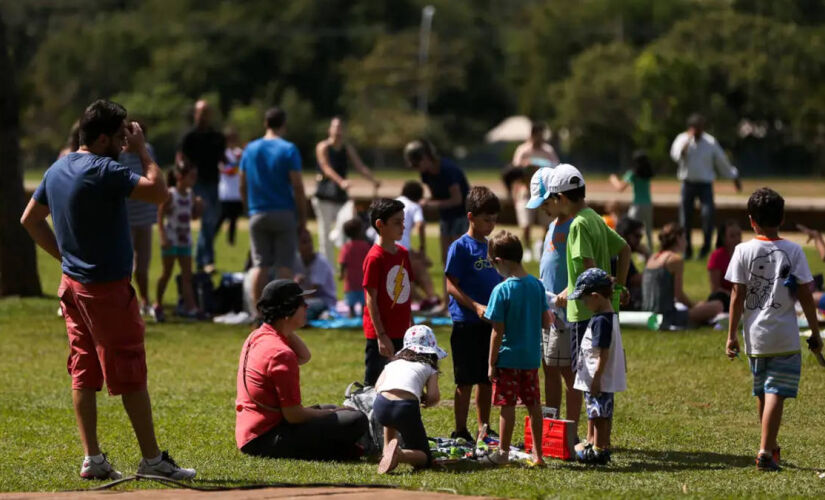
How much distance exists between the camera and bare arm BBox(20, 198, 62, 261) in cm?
771

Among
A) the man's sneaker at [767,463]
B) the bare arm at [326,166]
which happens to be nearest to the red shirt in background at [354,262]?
the bare arm at [326,166]

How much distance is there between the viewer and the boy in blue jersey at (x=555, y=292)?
867 centimetres

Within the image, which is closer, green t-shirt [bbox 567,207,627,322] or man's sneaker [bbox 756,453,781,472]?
man's sneaker [bbox 756,453,781,472]

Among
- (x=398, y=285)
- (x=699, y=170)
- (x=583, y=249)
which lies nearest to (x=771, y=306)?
(x=583, y=249)

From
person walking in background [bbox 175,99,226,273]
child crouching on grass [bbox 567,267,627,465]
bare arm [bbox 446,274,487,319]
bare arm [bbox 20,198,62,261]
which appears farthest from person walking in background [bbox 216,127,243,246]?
child crouching on grass [bbox 567,267,627,465]

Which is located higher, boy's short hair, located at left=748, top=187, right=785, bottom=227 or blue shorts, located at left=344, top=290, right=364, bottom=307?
boy's short hair, located at left=748, top=187, right=785, bottom=227

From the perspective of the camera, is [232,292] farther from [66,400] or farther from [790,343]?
[790,343]

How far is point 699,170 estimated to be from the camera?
20.5 metres

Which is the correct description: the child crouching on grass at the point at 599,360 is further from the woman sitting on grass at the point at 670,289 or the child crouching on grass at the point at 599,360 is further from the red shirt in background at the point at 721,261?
the red shirt in background at the point at 721,261

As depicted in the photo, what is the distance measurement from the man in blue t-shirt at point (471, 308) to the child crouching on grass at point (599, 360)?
706 millimetres

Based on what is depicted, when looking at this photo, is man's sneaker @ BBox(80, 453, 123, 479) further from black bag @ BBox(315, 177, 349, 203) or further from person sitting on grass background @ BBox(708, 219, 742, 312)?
black bag @ BBox(315, 177, 349, 203)

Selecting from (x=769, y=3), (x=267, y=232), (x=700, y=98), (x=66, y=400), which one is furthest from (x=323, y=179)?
(x=769, y=3)

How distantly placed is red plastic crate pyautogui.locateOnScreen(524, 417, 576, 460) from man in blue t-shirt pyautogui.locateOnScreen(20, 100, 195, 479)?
85.7 inches

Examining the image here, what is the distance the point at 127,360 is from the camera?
7336 mm
